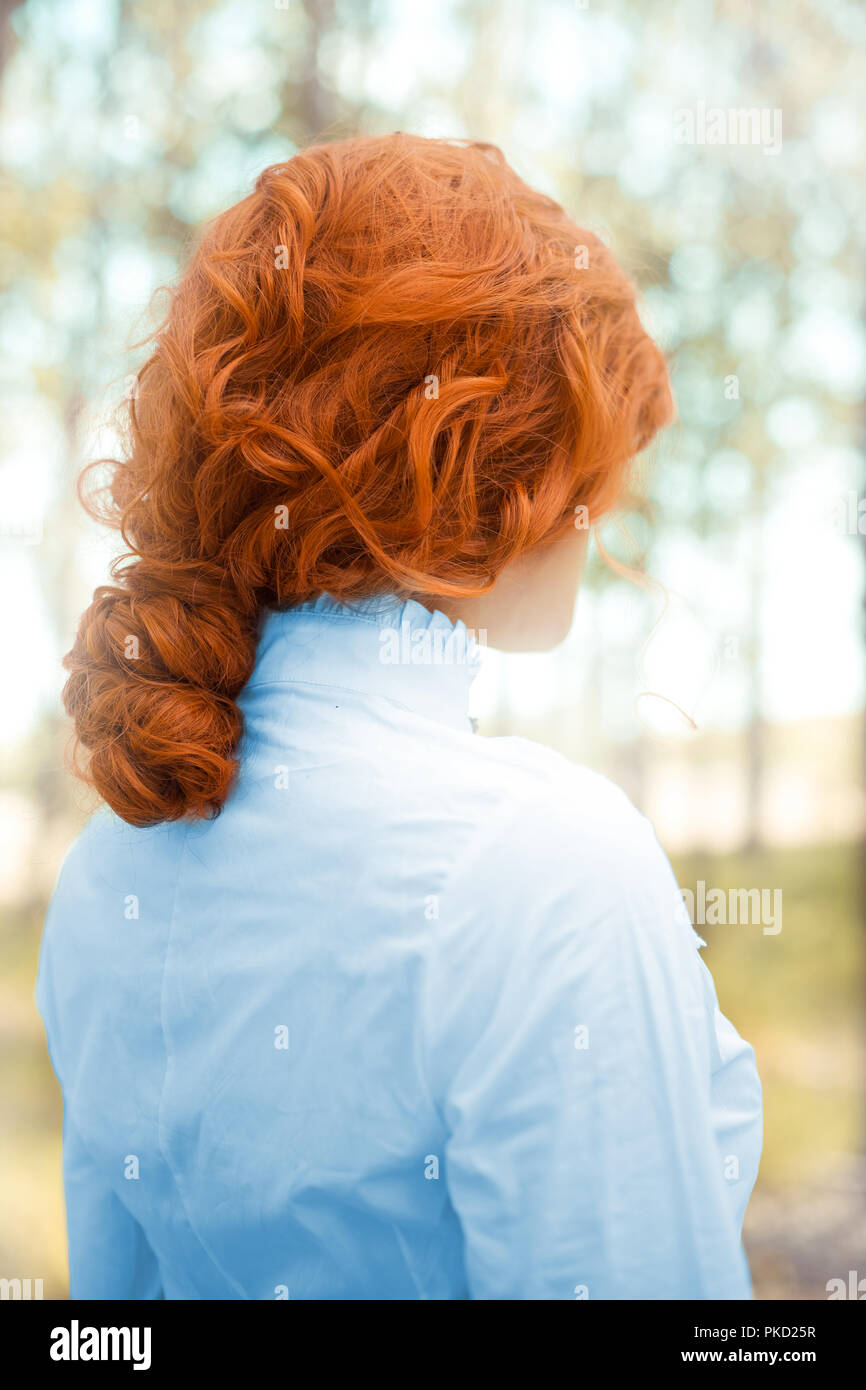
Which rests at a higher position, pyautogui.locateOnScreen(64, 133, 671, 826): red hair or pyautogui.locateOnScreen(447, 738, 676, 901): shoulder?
pyautogui.locateOnScreen(64, 133, 671, 826): red hair

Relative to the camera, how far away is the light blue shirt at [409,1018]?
0.66 meters

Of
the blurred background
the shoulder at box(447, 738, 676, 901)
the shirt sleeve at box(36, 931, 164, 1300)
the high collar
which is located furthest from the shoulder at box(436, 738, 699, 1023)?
the blurred background

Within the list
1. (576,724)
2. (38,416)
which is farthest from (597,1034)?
(576,724)

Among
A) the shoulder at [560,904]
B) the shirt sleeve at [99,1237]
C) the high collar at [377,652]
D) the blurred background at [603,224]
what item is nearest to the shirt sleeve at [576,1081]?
the shoulder at [560,904]

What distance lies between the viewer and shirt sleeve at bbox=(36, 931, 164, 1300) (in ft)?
3.24

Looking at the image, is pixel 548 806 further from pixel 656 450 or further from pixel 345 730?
pixel 656 450

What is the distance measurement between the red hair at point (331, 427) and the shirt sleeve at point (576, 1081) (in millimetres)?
278

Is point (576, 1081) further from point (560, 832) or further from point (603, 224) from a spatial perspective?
point (603, 224)

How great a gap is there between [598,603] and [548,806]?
4.60 meters

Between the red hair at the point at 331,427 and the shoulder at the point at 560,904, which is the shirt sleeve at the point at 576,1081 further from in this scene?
the red hair at the point at 331,427

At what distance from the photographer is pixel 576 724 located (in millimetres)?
6945

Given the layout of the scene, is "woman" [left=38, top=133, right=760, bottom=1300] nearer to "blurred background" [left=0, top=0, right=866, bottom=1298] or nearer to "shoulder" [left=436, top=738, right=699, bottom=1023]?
"shoulder" [left=436, top=738, right=699, bottom=1023]

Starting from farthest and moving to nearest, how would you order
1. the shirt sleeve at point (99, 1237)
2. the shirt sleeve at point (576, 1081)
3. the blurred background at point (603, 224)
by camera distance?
the blurred background at point (603, 224)
the shirt sleeve at point (99, 1237)
the shirt sleeve at point (576, 1081)

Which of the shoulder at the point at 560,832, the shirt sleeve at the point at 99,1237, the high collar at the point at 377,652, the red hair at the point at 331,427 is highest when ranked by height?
the red hair at the point at 331,427
